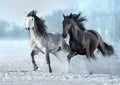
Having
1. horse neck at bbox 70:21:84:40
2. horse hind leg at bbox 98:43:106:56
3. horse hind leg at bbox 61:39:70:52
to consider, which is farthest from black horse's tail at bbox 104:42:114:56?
horse neck at bbox 70:21:84:40

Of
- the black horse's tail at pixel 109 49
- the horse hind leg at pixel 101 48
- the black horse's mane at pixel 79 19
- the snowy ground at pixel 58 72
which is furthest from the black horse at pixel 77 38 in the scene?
the black horse's tail at pixel 109 49

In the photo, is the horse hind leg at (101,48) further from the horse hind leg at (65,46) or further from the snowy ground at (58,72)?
the horse hind leg at (65,46)

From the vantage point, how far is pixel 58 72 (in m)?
13.8

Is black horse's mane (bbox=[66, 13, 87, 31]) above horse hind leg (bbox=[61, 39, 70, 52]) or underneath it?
above

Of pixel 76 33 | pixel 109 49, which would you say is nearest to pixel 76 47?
pixel 76 33

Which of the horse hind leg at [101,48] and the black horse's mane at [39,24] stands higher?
the black horse's mane at [39,24]

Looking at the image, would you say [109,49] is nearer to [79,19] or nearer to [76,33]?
[79,19]

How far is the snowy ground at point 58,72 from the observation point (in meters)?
11.8

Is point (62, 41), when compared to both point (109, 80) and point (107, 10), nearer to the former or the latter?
point (109, 80)

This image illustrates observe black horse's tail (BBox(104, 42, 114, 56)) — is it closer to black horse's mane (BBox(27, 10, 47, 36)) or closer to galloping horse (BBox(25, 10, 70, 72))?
galloping horse (BBox(25, 10, 70, 72))

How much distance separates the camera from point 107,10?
22.2 meters

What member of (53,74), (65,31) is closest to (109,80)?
(53,74)

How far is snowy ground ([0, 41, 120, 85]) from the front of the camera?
11.8 meters

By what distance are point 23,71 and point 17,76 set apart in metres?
1.23
